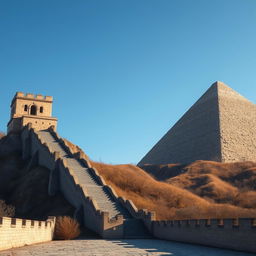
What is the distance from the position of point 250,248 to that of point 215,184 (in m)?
41.6

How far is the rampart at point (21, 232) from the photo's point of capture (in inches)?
500

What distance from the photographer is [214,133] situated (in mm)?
88938

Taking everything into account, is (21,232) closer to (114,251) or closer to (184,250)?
(114,251)

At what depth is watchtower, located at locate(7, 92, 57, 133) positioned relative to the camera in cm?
4341

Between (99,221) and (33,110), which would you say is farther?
(33,110)

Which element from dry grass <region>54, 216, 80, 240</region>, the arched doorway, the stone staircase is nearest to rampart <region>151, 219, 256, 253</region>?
the stone staircase

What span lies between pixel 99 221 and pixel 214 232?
7.46 m

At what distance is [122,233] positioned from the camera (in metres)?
20.3

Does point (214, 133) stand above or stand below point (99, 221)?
above

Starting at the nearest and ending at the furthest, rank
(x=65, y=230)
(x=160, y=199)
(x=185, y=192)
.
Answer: (x=65, y=230)
(x=160, y=199)
(x=185, y=192)

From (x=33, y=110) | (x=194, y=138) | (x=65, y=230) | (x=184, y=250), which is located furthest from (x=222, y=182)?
(x=184, y=250)

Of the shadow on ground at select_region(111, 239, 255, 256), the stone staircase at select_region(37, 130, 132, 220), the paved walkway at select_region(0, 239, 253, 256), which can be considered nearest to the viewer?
the paved walkway at select_region(0, 239, 253, 256)

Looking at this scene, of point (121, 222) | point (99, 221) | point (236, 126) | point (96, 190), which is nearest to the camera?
point (121, 222)

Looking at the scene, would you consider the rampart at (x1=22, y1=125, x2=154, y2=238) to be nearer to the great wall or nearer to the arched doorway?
the great wall
